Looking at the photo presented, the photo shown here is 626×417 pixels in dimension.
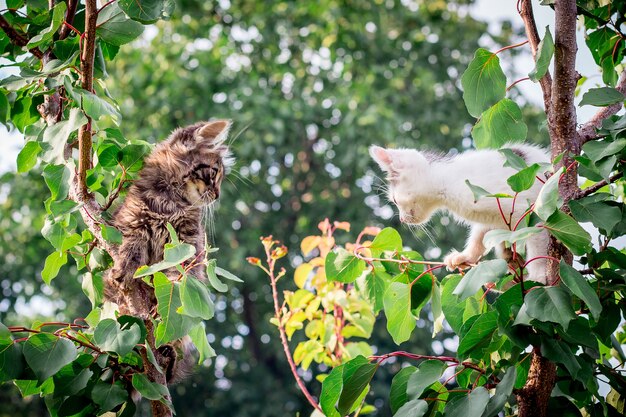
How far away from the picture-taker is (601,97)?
133 cm

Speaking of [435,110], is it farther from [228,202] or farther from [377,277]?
[377,277]

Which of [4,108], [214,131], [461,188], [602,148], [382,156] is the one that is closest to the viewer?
[602,148]

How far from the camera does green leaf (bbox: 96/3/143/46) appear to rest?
60.2 inches

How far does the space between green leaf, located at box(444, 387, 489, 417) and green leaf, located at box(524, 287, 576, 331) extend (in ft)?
0.66

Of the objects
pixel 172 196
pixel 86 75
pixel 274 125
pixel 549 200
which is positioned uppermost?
pixel 549 200

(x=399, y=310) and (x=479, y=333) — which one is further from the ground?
(x=479, y=333)

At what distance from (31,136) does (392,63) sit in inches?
224

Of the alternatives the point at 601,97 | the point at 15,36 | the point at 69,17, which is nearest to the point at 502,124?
the point at 601,97

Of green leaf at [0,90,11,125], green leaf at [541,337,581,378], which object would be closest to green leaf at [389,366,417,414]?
green leaf at [541,337,581,378]

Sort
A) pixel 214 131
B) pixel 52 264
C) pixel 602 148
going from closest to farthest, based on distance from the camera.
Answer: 1. pixel 602 148
2. pixel 52 264
3. pixel 214 131

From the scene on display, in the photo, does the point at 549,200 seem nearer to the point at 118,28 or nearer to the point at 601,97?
the point at 601,97

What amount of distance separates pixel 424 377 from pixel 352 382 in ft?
0.45

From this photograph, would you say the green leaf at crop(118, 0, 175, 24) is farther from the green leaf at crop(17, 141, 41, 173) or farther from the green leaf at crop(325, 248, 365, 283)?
the green leaf at crop(325, 248, 365, 283)

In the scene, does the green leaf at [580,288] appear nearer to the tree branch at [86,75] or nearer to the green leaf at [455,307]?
the green leaf at [455,307]
